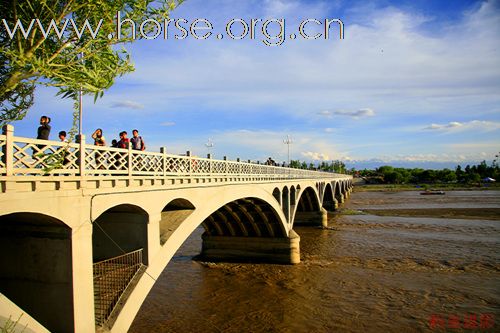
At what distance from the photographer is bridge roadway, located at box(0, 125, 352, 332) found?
648cm

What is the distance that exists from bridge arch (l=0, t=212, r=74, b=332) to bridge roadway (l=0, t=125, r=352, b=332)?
2cm

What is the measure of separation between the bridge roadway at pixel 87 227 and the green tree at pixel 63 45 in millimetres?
1099

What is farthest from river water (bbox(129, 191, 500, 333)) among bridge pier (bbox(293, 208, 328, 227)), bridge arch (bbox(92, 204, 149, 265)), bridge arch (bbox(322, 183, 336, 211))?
bridge arch (bbox(322, 183, 336, 211))

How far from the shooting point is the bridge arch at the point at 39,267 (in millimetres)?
7145

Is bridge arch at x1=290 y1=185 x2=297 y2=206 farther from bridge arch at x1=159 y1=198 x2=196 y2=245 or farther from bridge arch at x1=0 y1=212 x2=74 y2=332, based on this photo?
bridge arch at x1=0 y1=212 x2=74 y2=332

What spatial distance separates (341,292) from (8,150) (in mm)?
17189

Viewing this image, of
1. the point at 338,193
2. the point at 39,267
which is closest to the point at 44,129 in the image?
the point at 39,267

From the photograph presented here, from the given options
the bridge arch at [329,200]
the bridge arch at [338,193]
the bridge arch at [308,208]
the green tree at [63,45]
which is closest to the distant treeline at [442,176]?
the bridge arch at [338,193]

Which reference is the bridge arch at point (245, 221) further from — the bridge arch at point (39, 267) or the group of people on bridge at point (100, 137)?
the bridge arch at point (39, 267)

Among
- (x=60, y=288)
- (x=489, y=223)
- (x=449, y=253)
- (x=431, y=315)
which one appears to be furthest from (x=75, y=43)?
(x=489, y=223)

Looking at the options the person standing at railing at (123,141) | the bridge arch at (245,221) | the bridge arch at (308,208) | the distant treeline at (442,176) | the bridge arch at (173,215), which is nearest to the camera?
the person standing at railing at (123,141)

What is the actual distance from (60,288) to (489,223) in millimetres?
46165

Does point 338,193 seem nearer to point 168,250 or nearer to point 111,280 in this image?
point 168,250

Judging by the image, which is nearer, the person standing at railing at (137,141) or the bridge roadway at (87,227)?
the bridge roadway at (87,227)
